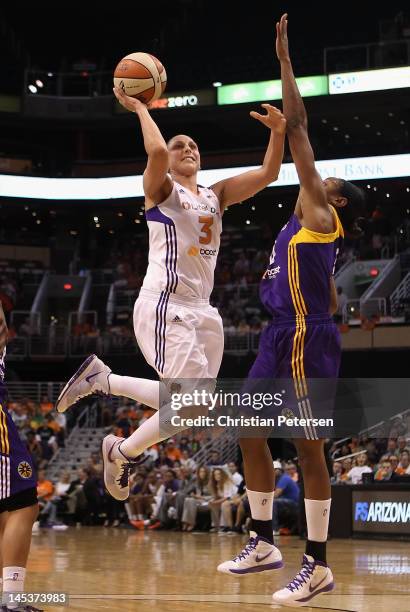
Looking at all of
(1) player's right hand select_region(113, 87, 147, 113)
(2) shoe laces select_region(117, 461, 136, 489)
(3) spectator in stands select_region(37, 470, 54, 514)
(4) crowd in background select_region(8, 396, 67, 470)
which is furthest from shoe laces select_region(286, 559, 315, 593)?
(4) crowd in background select_region(8, 396, 67, 470)

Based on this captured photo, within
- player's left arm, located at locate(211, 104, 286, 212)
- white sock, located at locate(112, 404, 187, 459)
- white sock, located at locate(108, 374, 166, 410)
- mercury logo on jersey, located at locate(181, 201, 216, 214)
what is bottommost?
white sock, located at locate(112, 404, 187, 459)

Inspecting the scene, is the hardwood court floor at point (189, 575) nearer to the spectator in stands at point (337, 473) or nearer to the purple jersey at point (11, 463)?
the spectator in stands at point (337, 473)

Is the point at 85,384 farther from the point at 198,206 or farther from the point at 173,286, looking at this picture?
the point at 198,206

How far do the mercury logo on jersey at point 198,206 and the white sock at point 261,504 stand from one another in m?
2.08

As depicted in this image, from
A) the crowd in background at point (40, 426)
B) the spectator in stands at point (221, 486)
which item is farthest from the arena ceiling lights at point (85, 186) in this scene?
the spectator in stands at point (221, 486)

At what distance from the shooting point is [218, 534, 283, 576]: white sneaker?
7.05 m

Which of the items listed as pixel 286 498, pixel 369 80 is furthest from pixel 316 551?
pixel 369 80

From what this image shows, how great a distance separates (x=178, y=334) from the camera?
7.00 meters

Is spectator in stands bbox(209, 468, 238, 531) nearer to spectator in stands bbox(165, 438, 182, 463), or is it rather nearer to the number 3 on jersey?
spectator in stands bbox(165, 438, 182, 463)

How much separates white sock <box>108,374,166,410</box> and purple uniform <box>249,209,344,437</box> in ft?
2.34

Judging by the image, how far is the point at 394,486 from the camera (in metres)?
15.7

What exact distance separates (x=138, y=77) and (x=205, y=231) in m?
1.20

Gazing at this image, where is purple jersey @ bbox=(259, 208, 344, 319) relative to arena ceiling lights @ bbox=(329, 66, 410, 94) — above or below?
below

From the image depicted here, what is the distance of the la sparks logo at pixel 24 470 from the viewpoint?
6.76m
